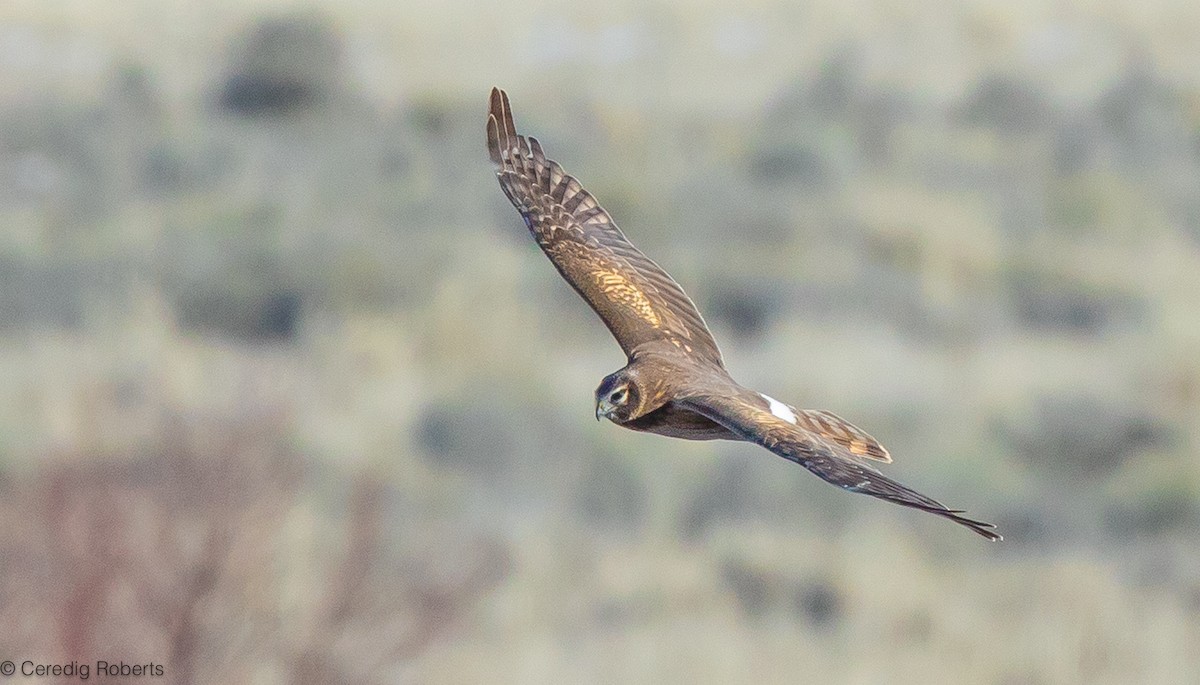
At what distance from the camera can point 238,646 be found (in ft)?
73.8

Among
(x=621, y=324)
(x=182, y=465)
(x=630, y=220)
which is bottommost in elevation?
(x=621, y=324)

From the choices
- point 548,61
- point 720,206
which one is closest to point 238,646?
point 720,206

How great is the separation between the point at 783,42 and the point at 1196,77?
9997 millimetres

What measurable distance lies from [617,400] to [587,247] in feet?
5.74

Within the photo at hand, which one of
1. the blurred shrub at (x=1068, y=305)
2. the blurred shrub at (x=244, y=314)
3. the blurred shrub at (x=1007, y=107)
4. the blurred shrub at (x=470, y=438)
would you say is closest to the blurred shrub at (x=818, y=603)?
the blurred shrub at (x=470, y=438)

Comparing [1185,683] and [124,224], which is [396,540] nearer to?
[1185,683]

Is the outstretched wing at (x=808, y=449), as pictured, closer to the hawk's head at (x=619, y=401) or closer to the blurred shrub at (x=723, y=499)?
the hawk's head at (x=619, y=401)

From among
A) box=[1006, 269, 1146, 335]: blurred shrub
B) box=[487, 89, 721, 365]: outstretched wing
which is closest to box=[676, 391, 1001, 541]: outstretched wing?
box=[487, 89, 721, 365]: outstretched wing

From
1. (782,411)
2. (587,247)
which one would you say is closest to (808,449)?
(782,411)

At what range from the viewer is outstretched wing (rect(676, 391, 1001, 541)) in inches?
307

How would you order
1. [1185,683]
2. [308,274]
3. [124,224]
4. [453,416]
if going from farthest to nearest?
[124,224], [308,274], [453,416], [1185,683]

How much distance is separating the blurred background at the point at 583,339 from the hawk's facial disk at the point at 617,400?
39.2 ft

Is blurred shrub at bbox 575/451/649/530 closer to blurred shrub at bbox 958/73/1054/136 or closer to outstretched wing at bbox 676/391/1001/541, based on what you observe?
blurred shrub at bbox 958/73/1054/136

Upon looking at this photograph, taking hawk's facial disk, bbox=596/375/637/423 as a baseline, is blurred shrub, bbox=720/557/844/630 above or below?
above
